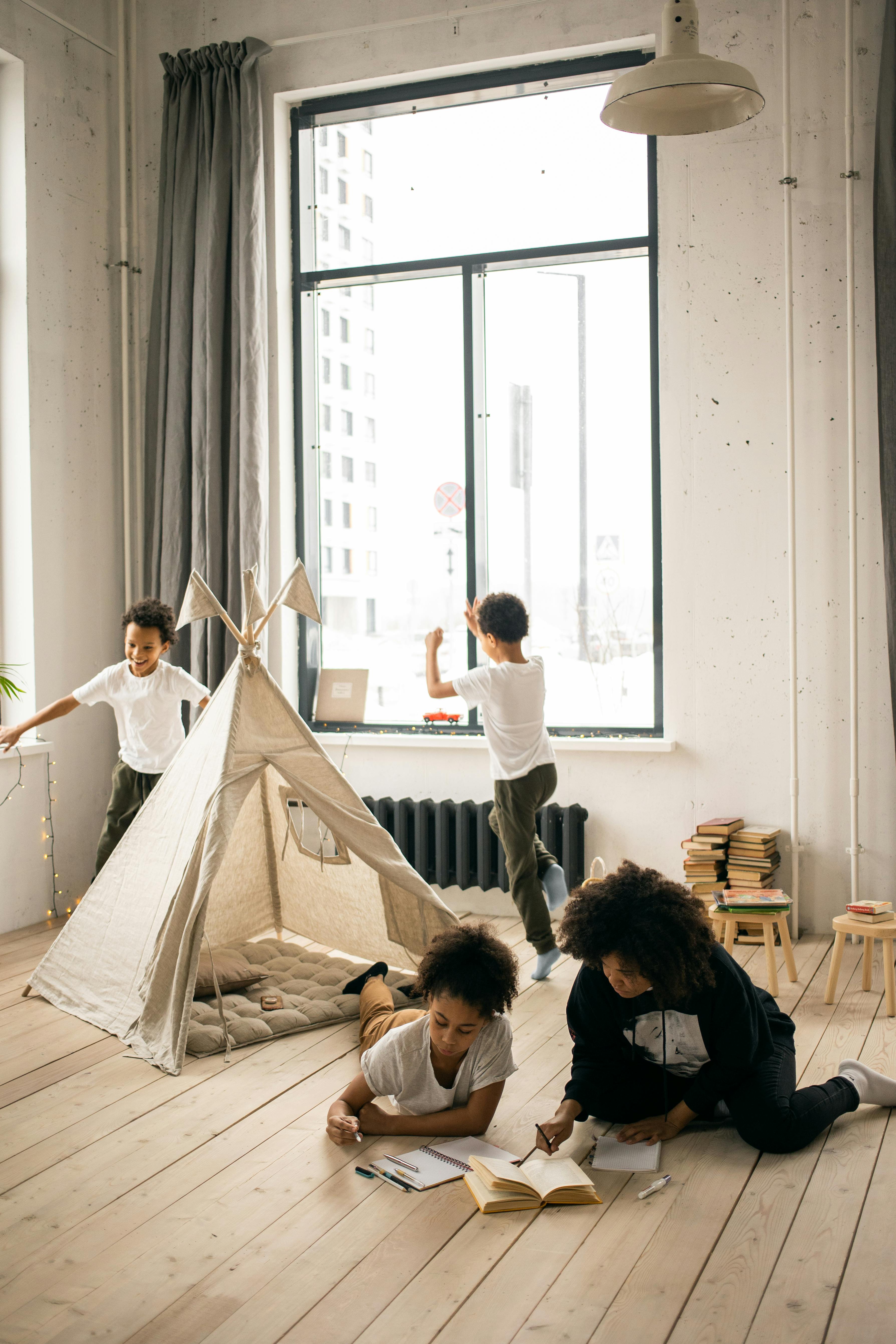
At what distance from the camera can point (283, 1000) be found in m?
3.34

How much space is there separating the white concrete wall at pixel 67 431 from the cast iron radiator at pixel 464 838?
128 cm

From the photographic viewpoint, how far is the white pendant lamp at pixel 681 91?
2584 millimetres

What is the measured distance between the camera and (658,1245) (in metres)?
2.01

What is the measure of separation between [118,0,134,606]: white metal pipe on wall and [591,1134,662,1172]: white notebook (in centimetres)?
333

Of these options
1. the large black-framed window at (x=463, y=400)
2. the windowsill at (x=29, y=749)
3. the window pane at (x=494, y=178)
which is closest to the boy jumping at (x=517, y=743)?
the large black-framed window at (x=463, y=400)

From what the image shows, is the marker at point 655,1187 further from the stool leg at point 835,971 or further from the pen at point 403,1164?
the stool leg at point 835,971

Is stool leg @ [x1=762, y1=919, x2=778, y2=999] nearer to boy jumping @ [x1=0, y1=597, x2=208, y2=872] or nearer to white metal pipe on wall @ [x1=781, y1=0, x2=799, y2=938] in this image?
white metal pipe on wall @ [x1=781, y1=0, x2=799, y2=938]

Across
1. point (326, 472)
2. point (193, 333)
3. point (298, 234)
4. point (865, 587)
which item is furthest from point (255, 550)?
point (865, 587)

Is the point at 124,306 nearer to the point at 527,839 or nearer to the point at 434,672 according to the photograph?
the point at 434,672

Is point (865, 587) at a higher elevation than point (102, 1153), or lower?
higher

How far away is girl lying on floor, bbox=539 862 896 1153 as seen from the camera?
2203 millimetres

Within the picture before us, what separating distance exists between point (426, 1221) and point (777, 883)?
2340mm

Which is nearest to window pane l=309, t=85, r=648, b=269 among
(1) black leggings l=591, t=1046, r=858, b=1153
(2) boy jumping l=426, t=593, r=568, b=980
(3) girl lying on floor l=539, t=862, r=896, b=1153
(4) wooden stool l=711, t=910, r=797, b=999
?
(2) boy jumping l=426, t=593, r=568, b=980

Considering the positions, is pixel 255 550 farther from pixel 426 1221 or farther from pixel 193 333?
pixel 426 1221
